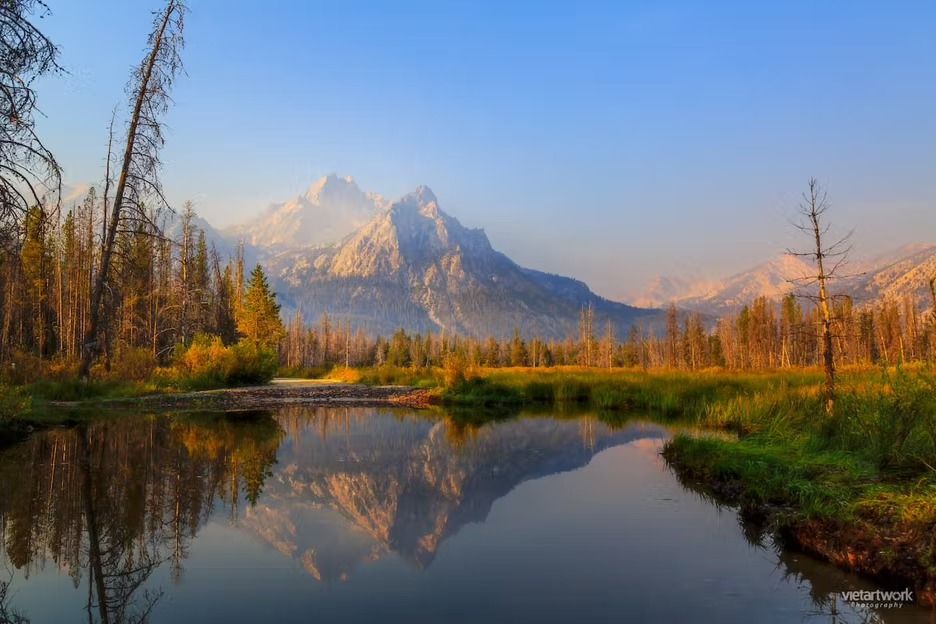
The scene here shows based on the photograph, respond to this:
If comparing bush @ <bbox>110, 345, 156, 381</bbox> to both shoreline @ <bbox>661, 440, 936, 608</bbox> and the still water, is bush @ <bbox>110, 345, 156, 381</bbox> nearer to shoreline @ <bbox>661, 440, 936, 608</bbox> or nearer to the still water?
Answer: the still water

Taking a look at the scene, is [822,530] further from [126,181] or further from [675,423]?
[126,181]

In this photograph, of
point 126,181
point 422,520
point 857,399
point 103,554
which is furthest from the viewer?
point 126,181

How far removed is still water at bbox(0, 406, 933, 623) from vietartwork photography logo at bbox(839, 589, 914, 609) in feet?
0.57

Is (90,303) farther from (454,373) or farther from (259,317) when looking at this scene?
(454,373)

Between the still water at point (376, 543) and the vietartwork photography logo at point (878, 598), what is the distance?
175 millimetres

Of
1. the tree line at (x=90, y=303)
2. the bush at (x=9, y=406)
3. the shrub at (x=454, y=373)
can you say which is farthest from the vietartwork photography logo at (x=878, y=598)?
the tree line at (x=90, y=303)

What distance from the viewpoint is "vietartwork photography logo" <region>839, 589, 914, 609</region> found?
18.1 feet

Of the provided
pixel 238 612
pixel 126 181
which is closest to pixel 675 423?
pixel 238 612

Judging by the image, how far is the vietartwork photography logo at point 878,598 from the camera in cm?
553

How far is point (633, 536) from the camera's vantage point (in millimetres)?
8062

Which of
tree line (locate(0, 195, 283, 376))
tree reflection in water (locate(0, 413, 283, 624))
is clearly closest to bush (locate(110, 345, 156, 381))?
tree line (locate(0, 195, 283, 376))

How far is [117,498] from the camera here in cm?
907

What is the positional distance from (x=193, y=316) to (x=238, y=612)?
46.6 m

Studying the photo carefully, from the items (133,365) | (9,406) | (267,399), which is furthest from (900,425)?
(133,365)
